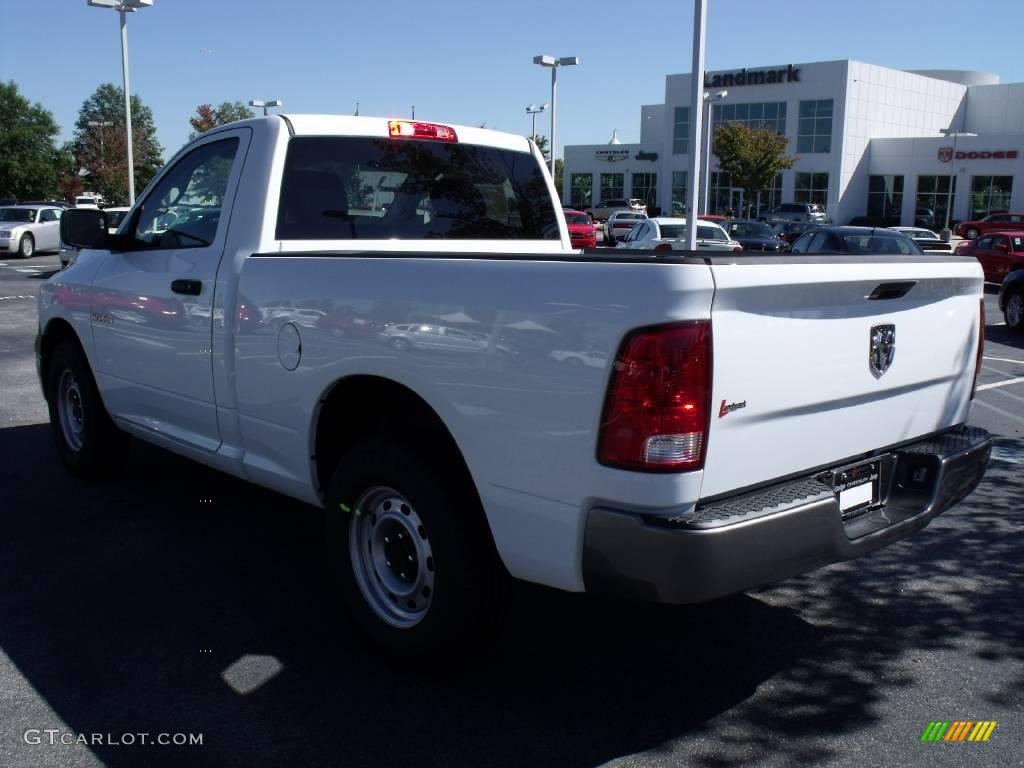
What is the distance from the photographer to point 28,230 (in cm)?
2984

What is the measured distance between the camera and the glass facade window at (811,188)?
60625mm

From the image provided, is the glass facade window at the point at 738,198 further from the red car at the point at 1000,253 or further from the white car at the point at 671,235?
the white car at the point at 671,235

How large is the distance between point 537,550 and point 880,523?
4.20ft

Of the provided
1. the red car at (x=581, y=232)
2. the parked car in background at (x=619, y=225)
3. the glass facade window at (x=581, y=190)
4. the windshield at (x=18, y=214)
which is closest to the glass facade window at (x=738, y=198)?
the glass facade window at (x=581, y=190)

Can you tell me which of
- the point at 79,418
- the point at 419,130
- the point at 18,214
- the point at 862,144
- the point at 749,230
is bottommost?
the point at 79,418

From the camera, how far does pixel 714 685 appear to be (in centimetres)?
367

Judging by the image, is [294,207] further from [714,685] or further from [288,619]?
[714,685]

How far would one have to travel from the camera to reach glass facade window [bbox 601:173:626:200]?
240 ft

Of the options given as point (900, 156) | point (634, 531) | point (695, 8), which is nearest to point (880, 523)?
point (634, 531)

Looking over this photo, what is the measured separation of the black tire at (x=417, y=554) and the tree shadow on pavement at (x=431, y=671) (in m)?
0.17

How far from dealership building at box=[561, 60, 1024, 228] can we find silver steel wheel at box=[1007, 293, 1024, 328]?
4088cm

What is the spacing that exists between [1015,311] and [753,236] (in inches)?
531

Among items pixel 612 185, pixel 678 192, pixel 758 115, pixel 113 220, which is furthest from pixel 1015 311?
pixel 612 185

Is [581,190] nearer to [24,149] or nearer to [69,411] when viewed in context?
[24,149]
